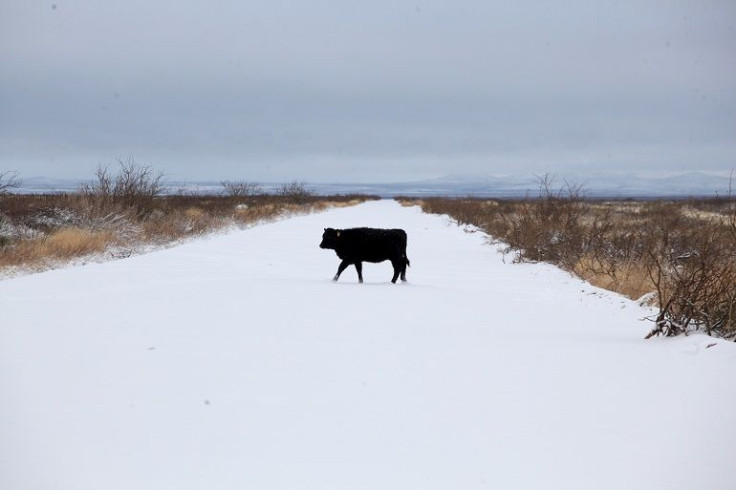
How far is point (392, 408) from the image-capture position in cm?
352

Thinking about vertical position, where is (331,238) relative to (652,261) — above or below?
above

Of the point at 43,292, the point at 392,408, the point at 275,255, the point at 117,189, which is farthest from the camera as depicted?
the point at 117,189

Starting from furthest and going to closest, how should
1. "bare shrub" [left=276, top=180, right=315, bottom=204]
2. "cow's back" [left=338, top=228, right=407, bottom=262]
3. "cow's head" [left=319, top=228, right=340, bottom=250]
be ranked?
"bare shrub" [left=276, top=180, right=315, bottom=204] → "cow's head" [left=319, top=228, right=340, bottom=250] → "cow's back" [left=338, top=228, right=407, bottom=262]

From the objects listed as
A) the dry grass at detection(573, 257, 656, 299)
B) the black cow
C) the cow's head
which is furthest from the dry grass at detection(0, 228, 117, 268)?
the dry grass at detection(573, 257, 656, 299)

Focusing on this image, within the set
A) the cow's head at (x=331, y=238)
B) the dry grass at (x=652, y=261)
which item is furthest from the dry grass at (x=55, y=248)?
the dry grass at (x=652, y=261)

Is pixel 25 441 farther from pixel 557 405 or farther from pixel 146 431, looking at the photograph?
pixel 557 405

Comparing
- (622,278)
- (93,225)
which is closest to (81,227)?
(93,225)

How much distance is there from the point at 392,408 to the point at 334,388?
0.53m

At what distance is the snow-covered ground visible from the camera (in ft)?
8.96

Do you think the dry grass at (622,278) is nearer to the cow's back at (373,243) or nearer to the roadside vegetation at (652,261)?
the roadside vegetation at (652,261)

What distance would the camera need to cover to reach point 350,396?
3.71 metres

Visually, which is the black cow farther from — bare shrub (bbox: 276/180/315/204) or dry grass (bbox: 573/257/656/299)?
bare shrub (bbox: 276/180/315/204)

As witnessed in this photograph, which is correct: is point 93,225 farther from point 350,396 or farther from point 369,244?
point 350,396

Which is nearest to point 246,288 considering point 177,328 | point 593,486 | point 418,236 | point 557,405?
point 177,328
